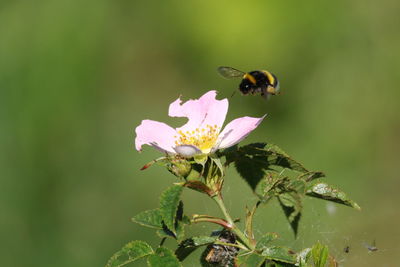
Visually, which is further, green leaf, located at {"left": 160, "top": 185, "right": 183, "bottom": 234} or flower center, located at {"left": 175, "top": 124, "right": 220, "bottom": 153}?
flower center, located at {"left": 175, "top": 124, "right": 220, "bottom": 153}

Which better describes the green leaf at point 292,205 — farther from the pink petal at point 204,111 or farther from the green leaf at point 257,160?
the pink petal at point 204,111

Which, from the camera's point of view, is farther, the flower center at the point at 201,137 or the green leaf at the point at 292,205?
the flower center at the point at 201,137

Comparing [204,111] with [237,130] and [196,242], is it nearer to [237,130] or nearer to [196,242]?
[237,130]

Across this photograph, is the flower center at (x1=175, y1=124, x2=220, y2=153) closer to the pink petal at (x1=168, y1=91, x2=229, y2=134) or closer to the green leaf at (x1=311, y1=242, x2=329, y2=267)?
the pink petal at (x1=168, y1=91, x2=229, y2=134)

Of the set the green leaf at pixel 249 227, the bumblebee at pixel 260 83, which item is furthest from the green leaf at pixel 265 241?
the bumblebee at pixel 260 83

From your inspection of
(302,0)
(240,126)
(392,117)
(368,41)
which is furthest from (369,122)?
(240,126)

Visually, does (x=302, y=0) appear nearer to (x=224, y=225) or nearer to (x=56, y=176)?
(x=56, y=176)

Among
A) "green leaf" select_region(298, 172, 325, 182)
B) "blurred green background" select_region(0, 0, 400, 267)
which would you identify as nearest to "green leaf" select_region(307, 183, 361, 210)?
"green leaf" select_region(298, 172, 325, 182)
